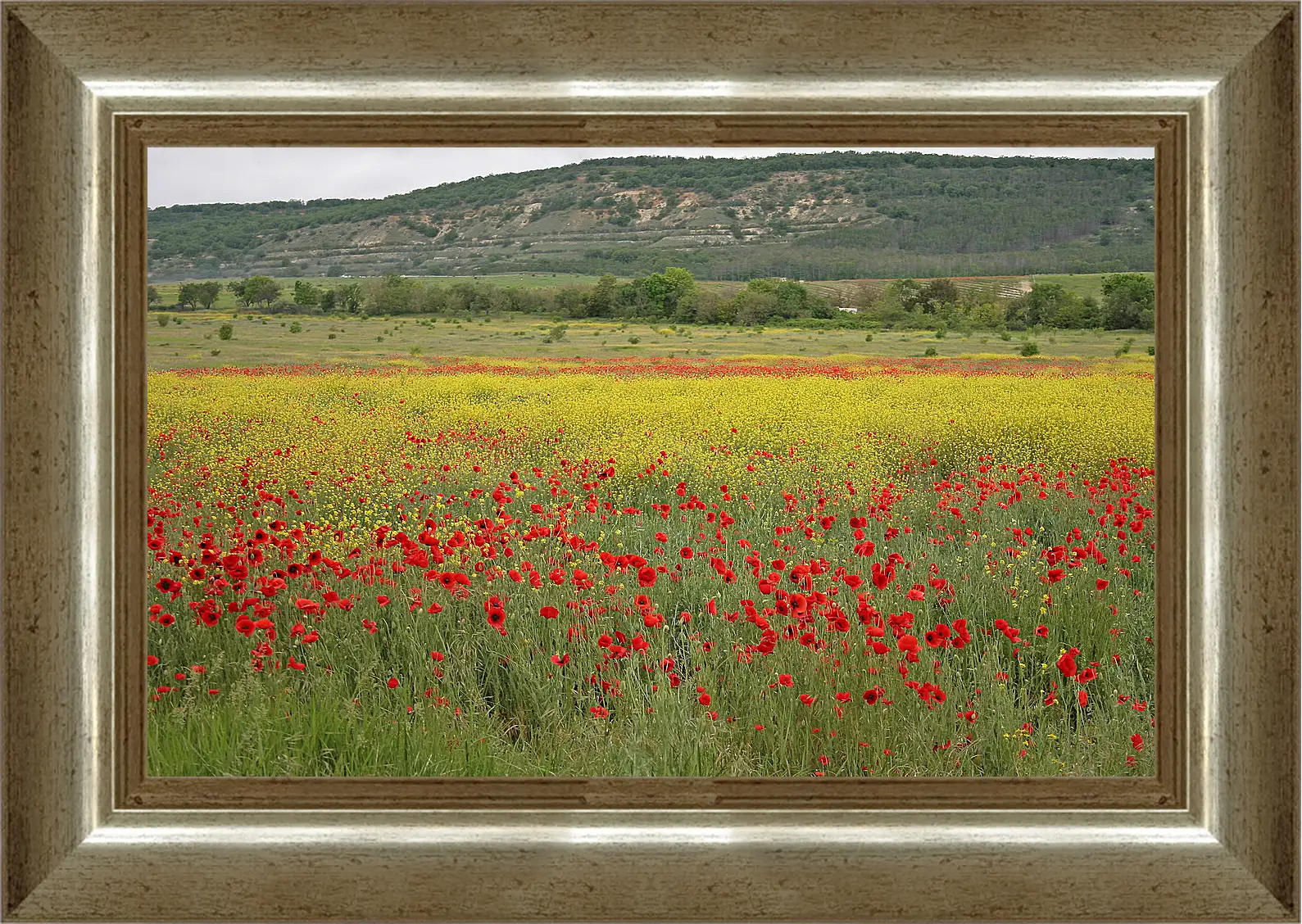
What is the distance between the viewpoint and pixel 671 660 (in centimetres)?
253

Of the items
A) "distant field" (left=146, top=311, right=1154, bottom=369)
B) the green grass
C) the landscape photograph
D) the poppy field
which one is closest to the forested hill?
the landscape photograph

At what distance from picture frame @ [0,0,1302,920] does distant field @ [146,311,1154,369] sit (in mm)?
485

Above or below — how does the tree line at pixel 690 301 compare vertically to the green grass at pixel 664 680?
above

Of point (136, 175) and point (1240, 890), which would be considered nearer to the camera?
point (1240, 890)

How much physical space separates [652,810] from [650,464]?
40.6 inches

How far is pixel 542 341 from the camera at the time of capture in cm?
264

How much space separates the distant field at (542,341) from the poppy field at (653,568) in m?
0.05

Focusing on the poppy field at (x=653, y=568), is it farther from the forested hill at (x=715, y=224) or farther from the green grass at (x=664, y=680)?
the forested hill at (x=715, y=224)

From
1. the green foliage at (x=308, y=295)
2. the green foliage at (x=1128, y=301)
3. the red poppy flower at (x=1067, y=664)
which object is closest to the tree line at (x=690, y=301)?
the green foliage at (x=308, y=295)

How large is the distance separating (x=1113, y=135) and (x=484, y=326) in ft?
6.20

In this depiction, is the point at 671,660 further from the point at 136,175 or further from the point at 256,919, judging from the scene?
the point at 136,175

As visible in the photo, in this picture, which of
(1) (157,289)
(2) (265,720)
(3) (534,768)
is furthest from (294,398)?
(3) (534,768)

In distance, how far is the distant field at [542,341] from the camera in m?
2.65

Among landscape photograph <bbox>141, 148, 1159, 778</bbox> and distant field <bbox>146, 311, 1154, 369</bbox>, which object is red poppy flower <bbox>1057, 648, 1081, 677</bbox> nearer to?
landscape photograph <bbox>141, 148, 1159, 778</bbox>
